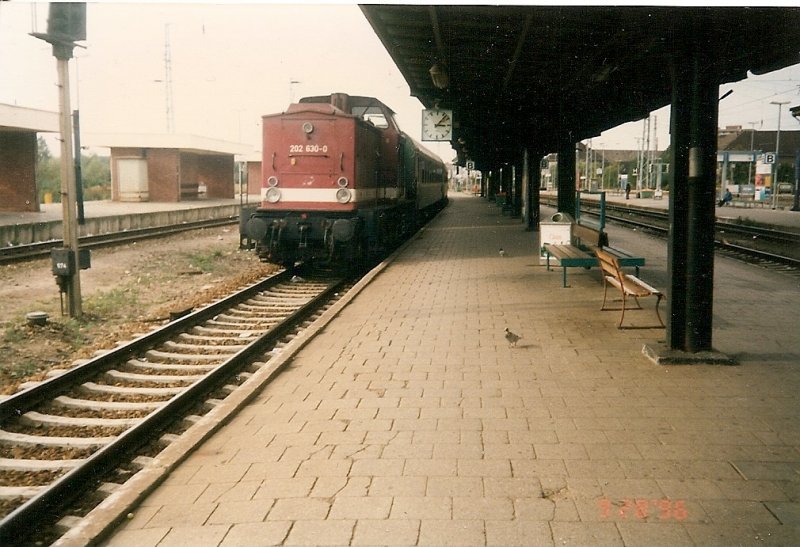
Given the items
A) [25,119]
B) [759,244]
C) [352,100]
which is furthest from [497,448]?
[25,119]

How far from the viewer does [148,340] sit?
8055mm

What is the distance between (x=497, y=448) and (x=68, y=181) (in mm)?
8021

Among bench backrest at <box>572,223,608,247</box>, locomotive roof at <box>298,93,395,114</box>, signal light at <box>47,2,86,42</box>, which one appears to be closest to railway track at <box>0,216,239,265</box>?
locomotive roof at <box>298,93,395,114</box>

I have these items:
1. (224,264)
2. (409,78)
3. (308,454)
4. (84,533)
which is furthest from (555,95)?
(84,533)

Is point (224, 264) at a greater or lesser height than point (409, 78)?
lesser

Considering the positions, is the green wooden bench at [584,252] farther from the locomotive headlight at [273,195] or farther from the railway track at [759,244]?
the locomotive headlight at [273,195]

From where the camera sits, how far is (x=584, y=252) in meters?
12.3

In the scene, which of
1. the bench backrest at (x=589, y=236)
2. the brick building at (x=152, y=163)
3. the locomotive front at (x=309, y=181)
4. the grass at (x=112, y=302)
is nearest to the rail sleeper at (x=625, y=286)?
the bench backrest at (x=589, y=236)

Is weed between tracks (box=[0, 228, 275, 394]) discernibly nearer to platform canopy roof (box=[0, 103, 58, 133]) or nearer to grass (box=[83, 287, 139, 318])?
grass (box=[83, 287, 139, 318])

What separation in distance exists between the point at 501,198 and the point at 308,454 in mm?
35904

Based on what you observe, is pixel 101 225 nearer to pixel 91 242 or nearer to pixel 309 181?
pixel 91 242

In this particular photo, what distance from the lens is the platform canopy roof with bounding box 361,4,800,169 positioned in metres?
6.23

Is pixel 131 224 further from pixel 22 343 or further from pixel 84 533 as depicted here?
pixel 84 533

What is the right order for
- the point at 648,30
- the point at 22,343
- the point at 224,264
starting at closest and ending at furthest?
the point at 648,30
the point at 22,343
the point at 224,264
